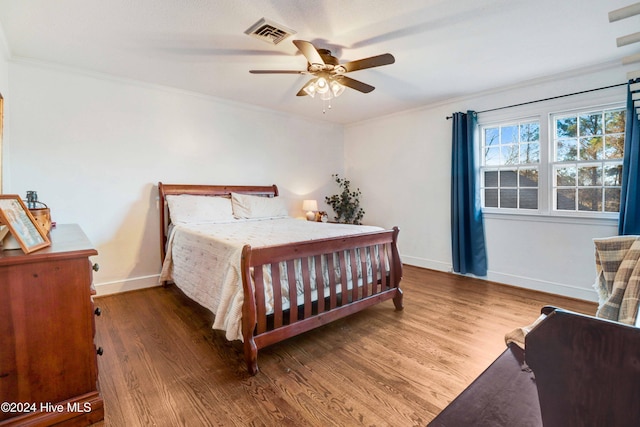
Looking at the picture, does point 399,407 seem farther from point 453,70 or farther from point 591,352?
point 453,70

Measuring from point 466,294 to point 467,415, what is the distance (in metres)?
3.19

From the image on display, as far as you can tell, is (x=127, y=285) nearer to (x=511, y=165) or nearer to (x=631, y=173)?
(x=511, y=165)

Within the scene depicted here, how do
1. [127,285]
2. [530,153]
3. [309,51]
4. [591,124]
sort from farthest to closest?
[530,153] < [127,285] < [591,124] < [309,51]

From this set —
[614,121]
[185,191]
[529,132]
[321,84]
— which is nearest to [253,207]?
[185,191]

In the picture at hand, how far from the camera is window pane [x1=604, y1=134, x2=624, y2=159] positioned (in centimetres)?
308

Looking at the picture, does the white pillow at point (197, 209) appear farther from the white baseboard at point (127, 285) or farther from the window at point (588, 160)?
the window at point (588, 160)

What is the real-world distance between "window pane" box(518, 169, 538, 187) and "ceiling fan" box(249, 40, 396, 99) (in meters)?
2.34

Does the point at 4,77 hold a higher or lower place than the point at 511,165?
higher

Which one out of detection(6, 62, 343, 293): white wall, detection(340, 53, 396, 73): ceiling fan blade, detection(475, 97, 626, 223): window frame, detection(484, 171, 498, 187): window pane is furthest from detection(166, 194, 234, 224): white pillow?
detection(484, 171, 498, 187): window pane

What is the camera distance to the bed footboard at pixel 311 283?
2014mm

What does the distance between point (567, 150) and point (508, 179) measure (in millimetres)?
654

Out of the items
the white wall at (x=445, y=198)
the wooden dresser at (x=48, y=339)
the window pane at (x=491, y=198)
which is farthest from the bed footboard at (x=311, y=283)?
the window pane at (x=491, y=198)

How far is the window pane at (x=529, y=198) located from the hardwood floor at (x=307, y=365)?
3.64 ft

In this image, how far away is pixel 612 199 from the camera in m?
3.12
